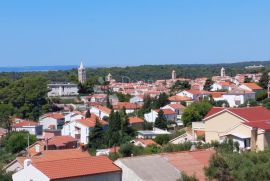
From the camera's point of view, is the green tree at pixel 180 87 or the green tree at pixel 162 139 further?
the green tree at pixel 180 87

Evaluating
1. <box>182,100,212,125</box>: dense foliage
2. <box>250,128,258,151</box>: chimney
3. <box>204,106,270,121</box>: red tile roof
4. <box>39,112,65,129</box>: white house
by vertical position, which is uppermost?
<box>204,106,270,121</box>: red tile roof

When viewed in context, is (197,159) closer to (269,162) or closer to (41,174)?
(269,162)

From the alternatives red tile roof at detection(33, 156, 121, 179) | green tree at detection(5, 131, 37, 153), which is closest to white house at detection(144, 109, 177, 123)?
green tree at detection(5, 131, 37, 153)

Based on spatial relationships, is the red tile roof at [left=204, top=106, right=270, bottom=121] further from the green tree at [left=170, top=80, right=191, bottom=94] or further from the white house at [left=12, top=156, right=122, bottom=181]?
the green tree at [left=170, top=80, right=191, bottom=94]

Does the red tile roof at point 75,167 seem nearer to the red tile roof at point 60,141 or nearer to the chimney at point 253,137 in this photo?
the chimney at point 253,137

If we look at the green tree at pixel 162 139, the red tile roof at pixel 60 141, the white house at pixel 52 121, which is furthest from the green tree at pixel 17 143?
the white house at pixel 52 121

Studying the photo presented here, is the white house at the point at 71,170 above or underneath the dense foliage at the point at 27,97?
above
